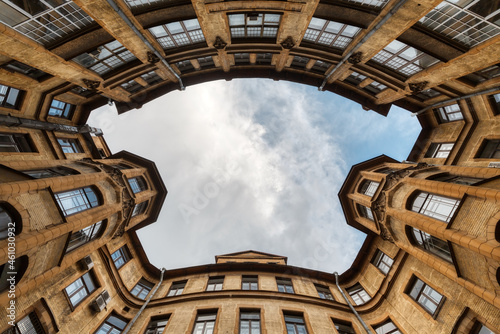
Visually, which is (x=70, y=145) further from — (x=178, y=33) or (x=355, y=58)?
(x=355, y=58)

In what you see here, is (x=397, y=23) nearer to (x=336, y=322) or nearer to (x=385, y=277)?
(x=385, y=277)

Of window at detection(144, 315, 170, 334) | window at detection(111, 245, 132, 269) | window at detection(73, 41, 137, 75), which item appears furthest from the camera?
window at detection(111, 245, 132, 269)

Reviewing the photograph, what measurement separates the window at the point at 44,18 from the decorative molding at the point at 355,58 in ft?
54.5

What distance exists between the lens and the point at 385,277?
61.3 feet

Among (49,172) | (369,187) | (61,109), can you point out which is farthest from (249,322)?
(61,109)

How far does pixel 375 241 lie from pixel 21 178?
84.2 feet

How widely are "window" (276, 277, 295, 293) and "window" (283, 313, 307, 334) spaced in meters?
3.22

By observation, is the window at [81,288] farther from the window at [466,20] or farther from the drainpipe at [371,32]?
the window at [466,20]

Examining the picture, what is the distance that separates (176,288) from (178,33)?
21.0 metres

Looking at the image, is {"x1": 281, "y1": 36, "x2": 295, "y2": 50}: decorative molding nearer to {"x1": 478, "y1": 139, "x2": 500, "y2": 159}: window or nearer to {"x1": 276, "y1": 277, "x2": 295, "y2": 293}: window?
{"x1": 478, "y1": 139, "x2": 500, "y2": 159}: window

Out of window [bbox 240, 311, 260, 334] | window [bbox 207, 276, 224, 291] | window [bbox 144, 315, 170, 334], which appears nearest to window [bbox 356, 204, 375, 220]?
window [bbox 240, 311, 260, 334]

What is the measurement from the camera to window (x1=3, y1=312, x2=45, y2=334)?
11.1 m

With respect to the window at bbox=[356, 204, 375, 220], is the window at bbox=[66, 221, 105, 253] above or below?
below

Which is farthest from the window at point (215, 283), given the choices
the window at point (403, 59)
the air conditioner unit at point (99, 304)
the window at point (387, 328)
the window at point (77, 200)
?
the window at point (403, 59)
